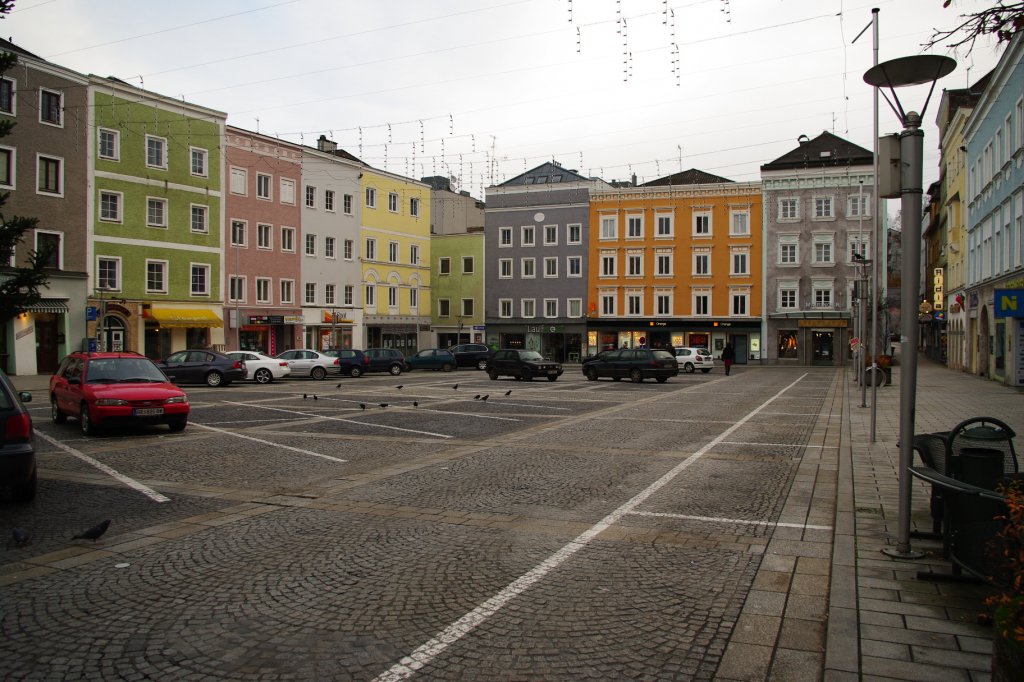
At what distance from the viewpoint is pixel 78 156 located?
38375mm

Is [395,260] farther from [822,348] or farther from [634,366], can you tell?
[822,348]

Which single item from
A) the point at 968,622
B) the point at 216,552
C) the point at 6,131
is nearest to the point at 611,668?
the point at 968,622

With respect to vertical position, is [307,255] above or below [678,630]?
above

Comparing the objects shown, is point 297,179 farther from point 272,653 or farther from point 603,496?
point 272,653

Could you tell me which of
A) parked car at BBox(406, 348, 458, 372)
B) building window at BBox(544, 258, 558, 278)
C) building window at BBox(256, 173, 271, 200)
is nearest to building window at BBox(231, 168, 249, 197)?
building window at BBox(256, 173, 271, 200)

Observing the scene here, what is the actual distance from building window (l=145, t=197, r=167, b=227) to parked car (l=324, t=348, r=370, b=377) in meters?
12.3

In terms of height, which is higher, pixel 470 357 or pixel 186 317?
pixel 186 317

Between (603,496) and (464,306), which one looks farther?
(464,306)

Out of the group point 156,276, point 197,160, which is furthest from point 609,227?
point 156,276

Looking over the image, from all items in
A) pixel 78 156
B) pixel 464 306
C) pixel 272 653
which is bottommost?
pixel 272 653

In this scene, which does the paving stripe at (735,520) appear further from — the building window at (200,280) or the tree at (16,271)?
the building window at (200,280)

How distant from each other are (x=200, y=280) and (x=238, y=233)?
4110mm

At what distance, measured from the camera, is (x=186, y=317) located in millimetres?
43312

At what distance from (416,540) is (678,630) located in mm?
2831
